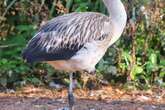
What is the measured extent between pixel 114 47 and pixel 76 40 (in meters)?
1.48

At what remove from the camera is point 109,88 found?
777 cm

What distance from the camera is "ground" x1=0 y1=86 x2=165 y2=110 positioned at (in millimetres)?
6980

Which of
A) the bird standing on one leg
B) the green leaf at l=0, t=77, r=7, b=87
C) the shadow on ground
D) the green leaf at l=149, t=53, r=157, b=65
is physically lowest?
the shadow on ground

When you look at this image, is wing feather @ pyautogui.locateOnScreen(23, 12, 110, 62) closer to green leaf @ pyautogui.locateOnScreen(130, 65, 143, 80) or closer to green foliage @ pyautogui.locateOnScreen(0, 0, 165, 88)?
green foliage @ pyautogui.locateOnScreen(0, 0, 165, 88)

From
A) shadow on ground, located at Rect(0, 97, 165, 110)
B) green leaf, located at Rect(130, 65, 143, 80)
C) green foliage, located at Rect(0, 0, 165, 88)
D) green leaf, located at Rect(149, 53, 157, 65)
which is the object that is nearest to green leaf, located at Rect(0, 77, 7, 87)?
green foliage, located at Rect(0, 0, 165, 88)

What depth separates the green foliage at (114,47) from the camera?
7750mm

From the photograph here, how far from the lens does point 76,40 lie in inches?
253

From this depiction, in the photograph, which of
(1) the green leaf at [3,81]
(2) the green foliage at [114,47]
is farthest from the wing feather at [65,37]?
(1) the green leaf at [3,81]

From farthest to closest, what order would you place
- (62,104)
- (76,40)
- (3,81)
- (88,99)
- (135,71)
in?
(135,71) → (3,81) → (88,99) → (62,104) → (76,40)

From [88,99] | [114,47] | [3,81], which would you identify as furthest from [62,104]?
[114,47]

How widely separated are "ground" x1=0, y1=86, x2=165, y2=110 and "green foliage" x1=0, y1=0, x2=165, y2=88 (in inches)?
7.7

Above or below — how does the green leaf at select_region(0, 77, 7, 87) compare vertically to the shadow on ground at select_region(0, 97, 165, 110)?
above

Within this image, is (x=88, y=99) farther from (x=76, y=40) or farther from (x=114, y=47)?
(x=76, y=40)

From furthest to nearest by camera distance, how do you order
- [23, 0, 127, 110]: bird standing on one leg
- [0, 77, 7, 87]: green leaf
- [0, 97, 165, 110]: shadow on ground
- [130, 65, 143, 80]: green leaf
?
[130, 65, 143, 80]: green leaf → [0, 77, 7, 87]: green leaf → [0, 97, 165, 110]: shadow on ground → [23, 0, 127, 110]: bird standing on one leg
